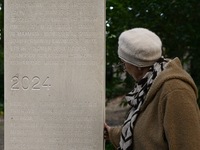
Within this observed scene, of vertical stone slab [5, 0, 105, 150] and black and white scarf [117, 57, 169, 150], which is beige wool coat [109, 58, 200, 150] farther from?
vertical stone slab [5, 0, 105, 150]

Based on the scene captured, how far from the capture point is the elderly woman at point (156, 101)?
4.47 ft

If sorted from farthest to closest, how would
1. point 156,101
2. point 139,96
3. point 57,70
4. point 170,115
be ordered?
point 57,70 → point 139,96 → point 156,101 → point 170,115

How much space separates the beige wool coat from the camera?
1.35 m

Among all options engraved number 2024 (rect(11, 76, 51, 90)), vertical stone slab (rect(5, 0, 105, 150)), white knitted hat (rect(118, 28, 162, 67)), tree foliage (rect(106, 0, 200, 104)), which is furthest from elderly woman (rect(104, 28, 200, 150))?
tree foliage (rect(106, 0, 200, 104))

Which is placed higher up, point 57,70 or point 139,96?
point 57,70

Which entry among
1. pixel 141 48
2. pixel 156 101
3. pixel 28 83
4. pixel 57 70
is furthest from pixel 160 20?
pixel 156 101

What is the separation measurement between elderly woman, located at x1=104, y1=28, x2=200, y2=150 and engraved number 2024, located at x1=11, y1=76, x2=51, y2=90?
2.89 feet

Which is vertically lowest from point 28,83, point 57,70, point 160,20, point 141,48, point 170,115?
point 170,115

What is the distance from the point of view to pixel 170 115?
1384 millimetres

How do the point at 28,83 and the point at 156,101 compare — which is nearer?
the point at 156,101

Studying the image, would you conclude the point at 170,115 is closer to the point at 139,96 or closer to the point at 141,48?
the point at 139,96

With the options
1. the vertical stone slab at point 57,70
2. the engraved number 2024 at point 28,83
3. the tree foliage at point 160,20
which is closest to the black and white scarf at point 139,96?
the vertical stone slab at point 57,70

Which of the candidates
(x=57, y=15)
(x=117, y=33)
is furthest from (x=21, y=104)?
(x=117, y=33)

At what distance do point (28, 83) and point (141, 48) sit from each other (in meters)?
1.23
